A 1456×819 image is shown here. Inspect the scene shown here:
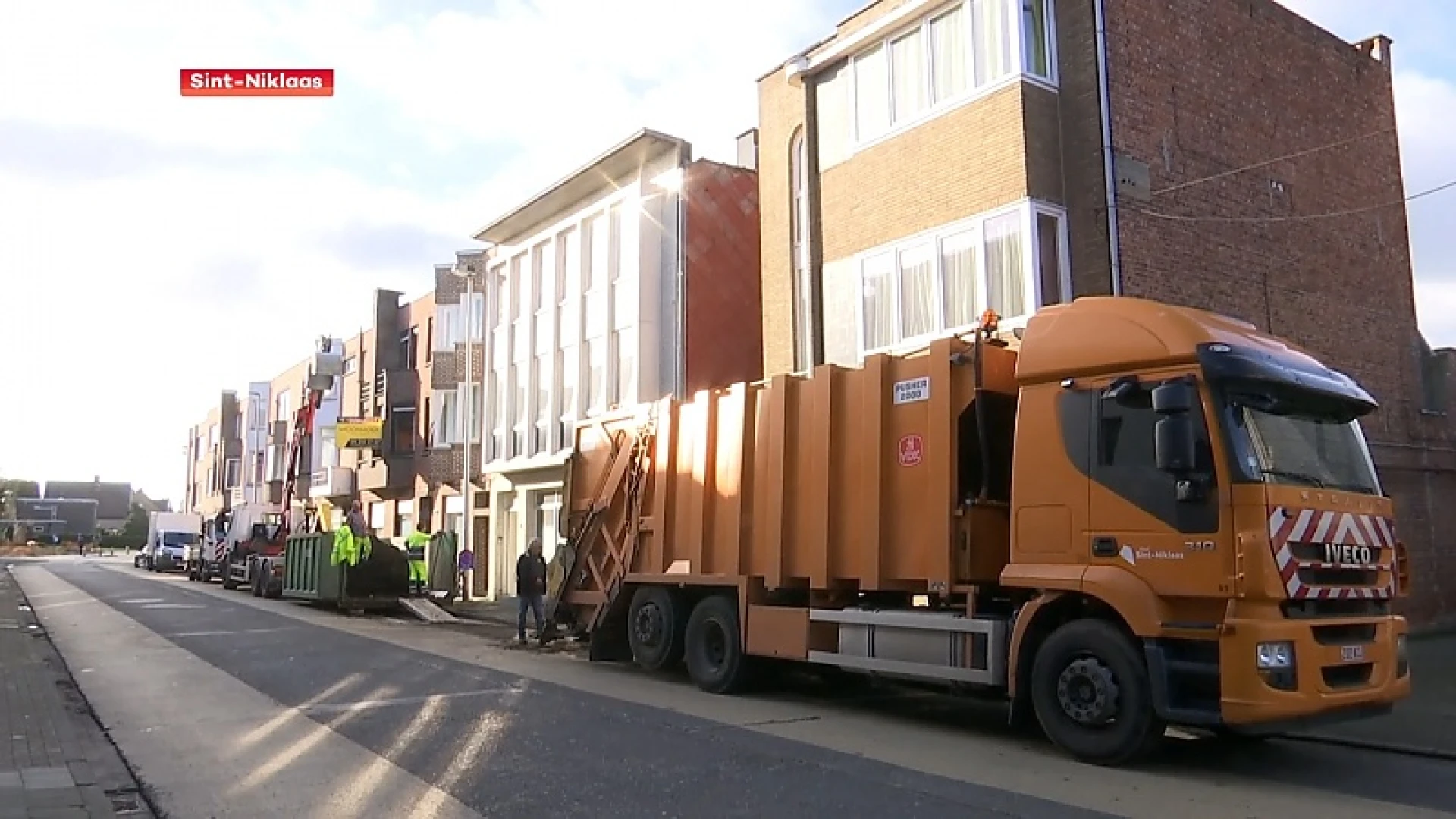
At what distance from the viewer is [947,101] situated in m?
15.8

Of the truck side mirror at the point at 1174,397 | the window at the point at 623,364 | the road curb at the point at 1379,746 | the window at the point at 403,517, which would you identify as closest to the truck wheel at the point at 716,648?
the road curb at the point at 1379,746

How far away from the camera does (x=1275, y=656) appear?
7.43 m

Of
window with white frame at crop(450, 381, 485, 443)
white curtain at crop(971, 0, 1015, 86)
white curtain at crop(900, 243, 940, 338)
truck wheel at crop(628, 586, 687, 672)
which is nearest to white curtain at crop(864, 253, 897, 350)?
white curtain at crop(900, 243, 940, 338)

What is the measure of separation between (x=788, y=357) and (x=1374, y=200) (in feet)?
31.9

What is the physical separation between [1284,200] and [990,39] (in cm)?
532

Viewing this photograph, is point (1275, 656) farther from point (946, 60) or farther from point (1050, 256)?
point (946, 60)

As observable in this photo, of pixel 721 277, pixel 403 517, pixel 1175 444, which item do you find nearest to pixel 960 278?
pixel 1175 444

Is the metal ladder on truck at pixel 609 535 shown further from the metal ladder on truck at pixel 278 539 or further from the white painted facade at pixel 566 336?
the metal ladder on truck at pixel 278 539

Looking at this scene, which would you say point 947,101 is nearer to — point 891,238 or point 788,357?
point 891,238

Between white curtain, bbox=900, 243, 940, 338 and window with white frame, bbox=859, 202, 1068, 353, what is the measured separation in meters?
0.01

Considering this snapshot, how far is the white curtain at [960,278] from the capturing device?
1527cm

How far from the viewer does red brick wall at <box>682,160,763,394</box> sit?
81.6ft

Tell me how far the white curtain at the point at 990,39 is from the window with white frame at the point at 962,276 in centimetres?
196

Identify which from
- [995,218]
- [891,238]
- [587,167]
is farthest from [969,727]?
[587,167]
